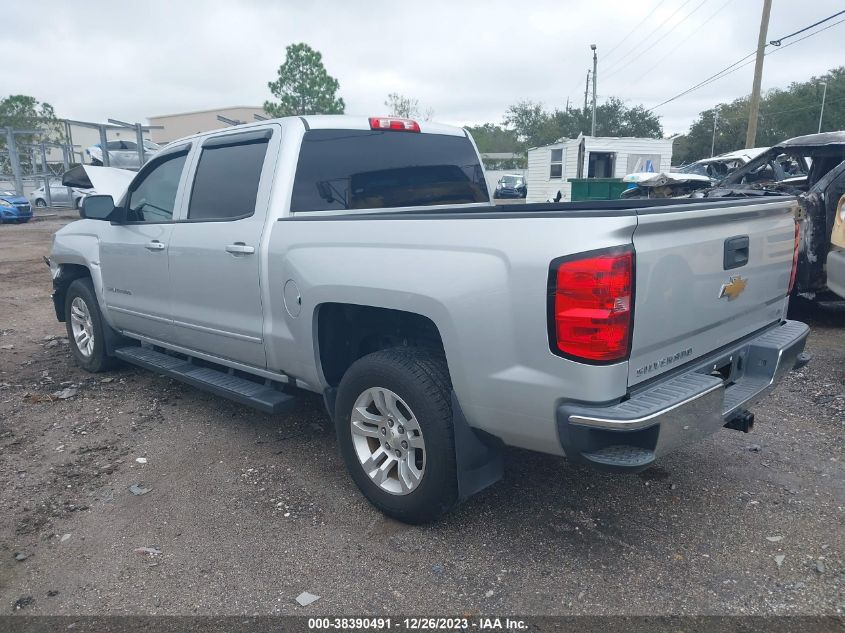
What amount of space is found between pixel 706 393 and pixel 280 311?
2.23 m

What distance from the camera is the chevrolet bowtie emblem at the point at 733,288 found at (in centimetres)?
288

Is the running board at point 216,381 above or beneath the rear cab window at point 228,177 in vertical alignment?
beneath

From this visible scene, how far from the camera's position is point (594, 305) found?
Result: 2.33m

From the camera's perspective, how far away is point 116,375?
19.1ft

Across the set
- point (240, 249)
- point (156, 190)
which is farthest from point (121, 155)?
point (240, 249)

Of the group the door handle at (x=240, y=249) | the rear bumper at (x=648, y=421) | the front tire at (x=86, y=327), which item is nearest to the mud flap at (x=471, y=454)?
the rear bumper at (x=648, y=421)

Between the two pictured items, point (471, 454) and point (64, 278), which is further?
point (64, 278)

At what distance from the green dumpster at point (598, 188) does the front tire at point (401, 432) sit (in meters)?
16.4

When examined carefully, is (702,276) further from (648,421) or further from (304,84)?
(304,84)

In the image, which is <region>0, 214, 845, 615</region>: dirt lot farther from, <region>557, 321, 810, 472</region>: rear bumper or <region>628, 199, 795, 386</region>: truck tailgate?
<region>628, 199, 795, 386</region>: truck tailgate

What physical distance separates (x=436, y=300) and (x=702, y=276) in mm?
1142

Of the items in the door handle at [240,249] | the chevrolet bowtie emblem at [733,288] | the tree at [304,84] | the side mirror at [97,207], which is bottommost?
the chevrolet bowtie emblem at [733,288]

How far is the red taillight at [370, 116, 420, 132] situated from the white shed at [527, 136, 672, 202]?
67.9 ft

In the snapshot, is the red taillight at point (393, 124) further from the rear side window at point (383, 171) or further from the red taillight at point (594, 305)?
the red taillight at point (594, 305)
